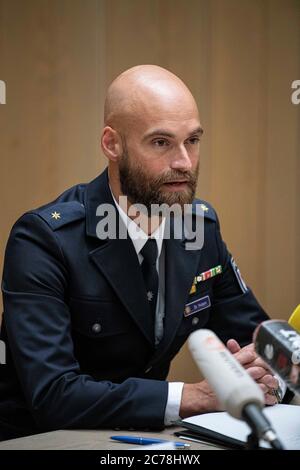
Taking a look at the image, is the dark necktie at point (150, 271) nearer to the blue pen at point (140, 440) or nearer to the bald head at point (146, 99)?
the bald head at point (146, 99)

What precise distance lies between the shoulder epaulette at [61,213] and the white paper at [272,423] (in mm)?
542

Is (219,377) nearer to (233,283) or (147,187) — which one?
(147,187)

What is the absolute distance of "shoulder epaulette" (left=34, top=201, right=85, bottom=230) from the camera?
1.63 meters

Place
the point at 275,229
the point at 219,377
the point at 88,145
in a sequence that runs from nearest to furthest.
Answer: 1. the point at 219,377
2. the point at 88,145
3. the point at 275,229

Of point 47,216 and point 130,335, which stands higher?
point 47,216

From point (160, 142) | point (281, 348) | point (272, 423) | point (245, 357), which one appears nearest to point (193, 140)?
point (160, 142)

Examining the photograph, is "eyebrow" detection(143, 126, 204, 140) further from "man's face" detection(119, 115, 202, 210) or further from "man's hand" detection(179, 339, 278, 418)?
"man's hand" detection(179, 339, 278, 418)

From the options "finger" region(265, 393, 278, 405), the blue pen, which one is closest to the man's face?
"finger" region(265, 393, 278, 405)

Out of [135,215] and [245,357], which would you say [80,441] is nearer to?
[245,357]

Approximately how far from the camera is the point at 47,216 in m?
1.64

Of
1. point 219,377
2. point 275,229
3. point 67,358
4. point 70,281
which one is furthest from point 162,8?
point 219,377

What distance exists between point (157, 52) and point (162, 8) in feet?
0.49

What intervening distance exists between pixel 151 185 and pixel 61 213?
0.68ft

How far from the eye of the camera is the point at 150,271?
1660 mm
